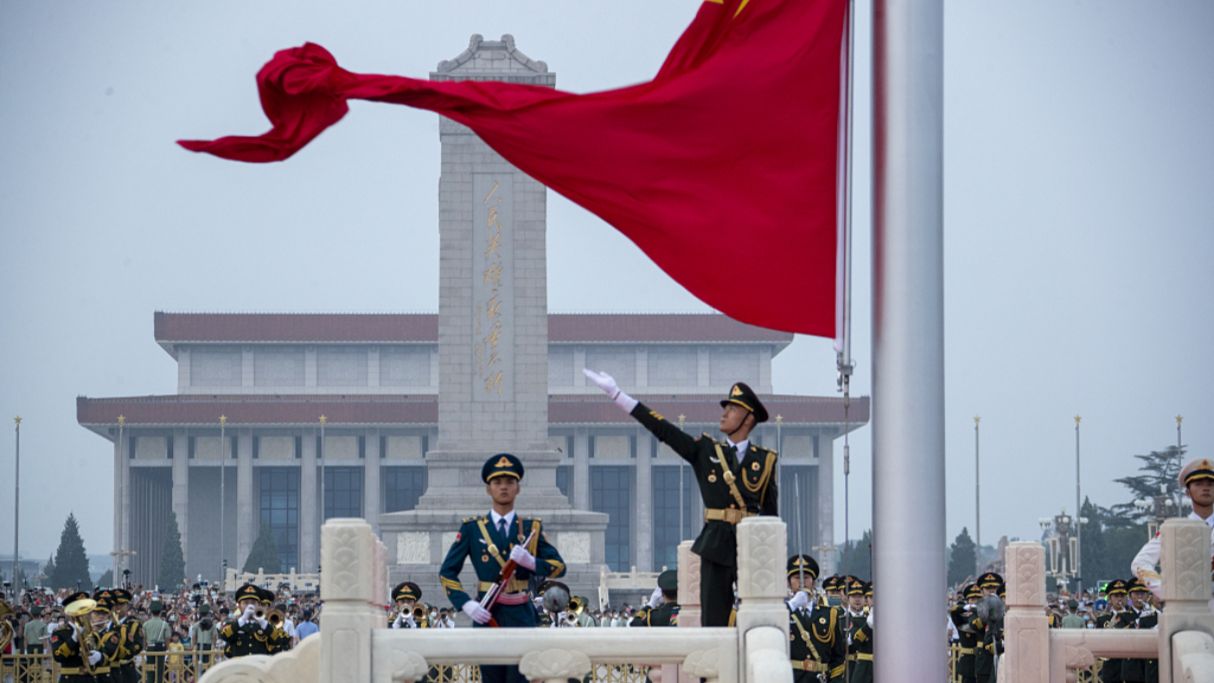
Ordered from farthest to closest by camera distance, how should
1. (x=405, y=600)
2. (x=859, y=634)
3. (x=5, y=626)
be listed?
(x=5, y=626), (x=405, y=600), (x=859, y=634)

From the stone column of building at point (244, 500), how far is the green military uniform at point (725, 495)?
68.4 m

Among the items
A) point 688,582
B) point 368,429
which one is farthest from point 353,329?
point 688,582

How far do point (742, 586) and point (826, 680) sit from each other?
937 centimetres

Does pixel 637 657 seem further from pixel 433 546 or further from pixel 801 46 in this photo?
pixel 433 546

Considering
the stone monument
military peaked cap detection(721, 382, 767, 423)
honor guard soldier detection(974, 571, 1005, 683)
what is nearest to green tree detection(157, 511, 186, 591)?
the stone monument

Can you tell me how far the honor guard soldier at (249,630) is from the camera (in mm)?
15570

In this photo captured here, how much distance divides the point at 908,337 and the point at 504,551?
2.88 meters

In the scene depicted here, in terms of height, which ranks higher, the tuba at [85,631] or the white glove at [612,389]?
Result: the white glove at [612,389]

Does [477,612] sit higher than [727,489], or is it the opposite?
[727,489]

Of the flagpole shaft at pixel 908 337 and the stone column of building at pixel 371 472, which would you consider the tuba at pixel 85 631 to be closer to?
the flagpole shaft at pixel 908 337

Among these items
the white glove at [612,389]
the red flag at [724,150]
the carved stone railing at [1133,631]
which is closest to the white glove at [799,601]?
the carved stone railing at [1133,631]

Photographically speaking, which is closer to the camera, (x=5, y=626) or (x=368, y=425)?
(x=5, y=626)

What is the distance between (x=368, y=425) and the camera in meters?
75.6

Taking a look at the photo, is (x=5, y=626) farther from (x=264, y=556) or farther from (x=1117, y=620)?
(x=264, y=556)
